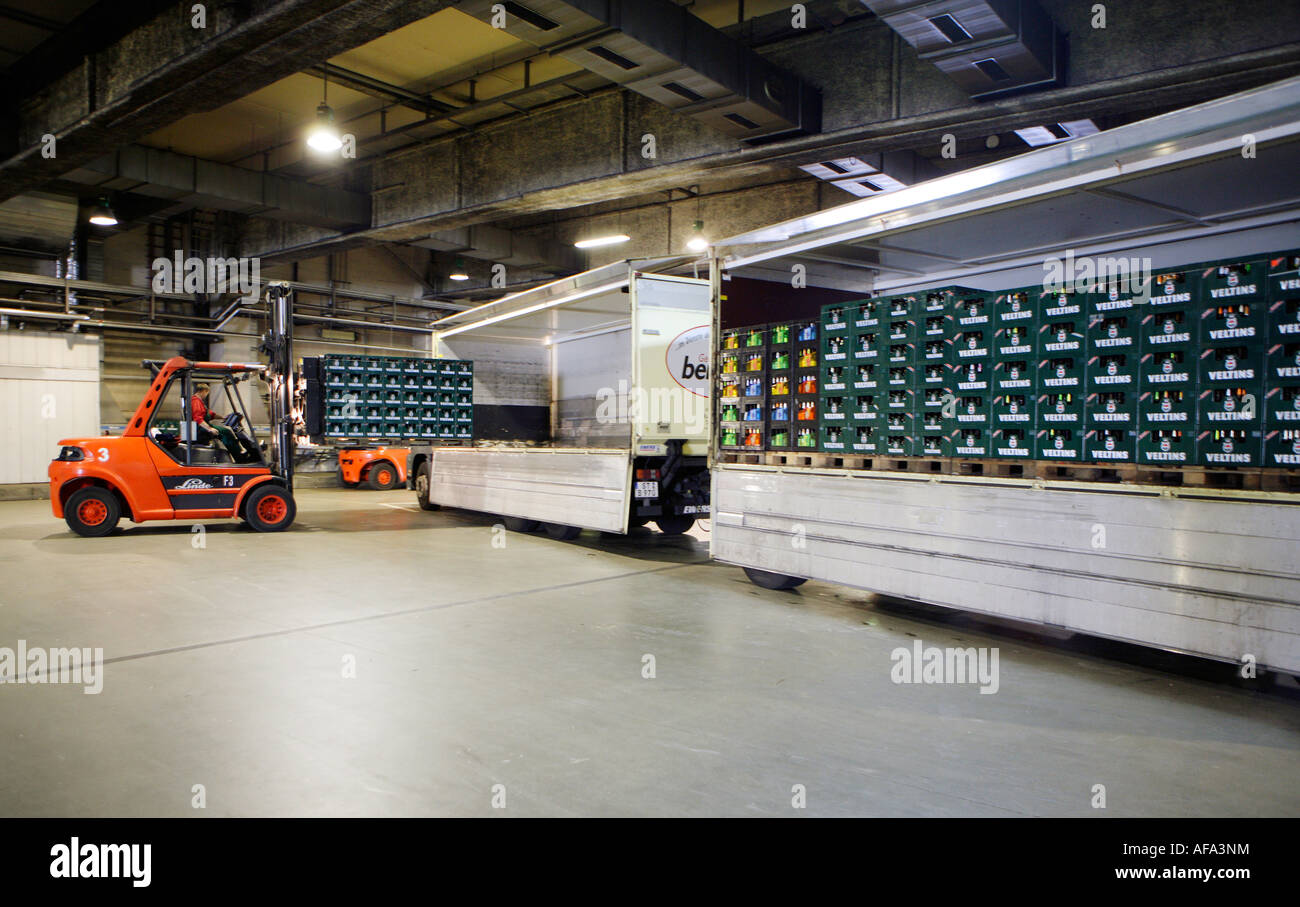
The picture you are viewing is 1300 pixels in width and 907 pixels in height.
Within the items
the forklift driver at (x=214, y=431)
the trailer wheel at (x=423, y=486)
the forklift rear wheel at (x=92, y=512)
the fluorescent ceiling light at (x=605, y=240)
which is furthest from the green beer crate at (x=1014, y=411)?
the fluorescent ceiling light at (x=605, y=240)

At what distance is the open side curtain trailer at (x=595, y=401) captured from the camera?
949 centimetres

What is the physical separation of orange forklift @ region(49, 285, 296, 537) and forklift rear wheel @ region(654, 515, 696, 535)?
17.6ft

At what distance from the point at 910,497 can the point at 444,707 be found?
11.9 feet

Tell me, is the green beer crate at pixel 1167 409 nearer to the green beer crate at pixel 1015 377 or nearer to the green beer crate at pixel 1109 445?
the green beer crate at pixel 1109 445

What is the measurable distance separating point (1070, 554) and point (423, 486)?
1224 centimetres

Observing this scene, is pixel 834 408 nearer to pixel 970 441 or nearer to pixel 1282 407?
pixel 970 441

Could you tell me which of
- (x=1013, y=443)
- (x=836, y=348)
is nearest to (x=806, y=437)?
(x=836, y=348)

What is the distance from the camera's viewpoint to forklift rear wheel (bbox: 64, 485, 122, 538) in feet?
34.8

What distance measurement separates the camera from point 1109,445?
5.01 m

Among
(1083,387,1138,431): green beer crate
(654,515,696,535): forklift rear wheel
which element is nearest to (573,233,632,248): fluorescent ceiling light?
(654,515,696,535): forklift rear wheel

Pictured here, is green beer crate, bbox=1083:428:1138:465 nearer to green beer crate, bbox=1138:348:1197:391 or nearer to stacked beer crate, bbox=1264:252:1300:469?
green beer crate, bbox=1138:348:1197:391
